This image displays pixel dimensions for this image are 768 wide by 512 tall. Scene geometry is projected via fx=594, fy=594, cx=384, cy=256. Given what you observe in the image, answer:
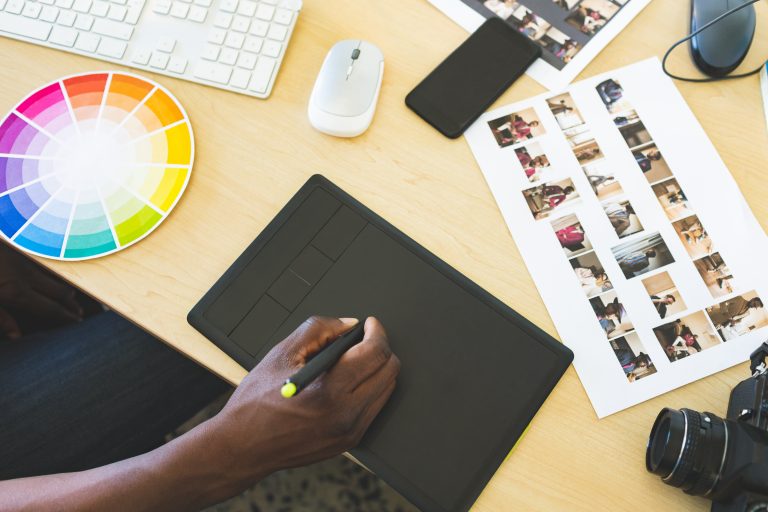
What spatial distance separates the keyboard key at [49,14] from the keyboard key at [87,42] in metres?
0.04

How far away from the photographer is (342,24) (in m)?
0.74

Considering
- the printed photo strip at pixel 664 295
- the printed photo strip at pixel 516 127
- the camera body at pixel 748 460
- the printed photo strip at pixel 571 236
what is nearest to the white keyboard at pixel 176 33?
the printed photo strip at pixel 516 127

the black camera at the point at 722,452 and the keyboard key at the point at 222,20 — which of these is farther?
the keyboard key at the point at 222,20

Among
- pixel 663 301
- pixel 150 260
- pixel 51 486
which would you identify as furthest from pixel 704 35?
pixel 51 486

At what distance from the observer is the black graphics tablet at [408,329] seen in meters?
0.58

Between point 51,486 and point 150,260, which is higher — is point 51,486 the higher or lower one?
the lower one

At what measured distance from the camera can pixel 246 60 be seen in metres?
0.71

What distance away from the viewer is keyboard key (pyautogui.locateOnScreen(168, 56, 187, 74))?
Result: 2.29 feet

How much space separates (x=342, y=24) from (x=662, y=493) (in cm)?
64

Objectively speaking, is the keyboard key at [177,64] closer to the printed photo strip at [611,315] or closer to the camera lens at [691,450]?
the printed photo strip at [611,315]

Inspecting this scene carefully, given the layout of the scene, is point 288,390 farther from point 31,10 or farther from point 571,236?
point 31,10

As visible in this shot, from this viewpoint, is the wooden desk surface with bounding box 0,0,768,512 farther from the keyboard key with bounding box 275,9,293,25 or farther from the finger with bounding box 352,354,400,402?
the finger with bounding box 352,354,400,402

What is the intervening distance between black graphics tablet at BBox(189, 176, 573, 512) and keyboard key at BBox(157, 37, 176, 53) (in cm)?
24

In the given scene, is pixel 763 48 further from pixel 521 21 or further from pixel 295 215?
pixel 295 215
